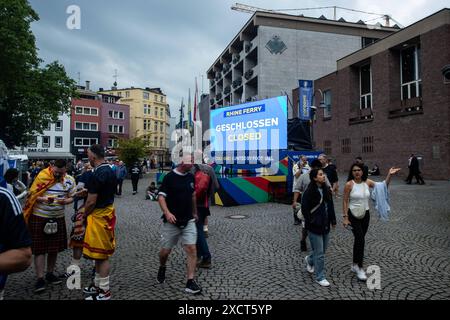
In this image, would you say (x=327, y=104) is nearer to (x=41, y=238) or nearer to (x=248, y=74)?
(x=248, y=74)

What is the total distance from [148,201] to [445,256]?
11.1 m

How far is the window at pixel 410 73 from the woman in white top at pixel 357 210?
22.9 meters

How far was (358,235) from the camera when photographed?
4746mm

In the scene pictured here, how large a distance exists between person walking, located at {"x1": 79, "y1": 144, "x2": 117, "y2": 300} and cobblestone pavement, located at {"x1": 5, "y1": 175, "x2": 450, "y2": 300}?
0.38 meters

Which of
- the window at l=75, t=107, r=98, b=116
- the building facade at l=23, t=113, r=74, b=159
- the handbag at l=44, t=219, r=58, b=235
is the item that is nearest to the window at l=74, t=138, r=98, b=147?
the building facade at l=23, t=113, r=74, b=159

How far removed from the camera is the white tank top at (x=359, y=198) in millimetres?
4820

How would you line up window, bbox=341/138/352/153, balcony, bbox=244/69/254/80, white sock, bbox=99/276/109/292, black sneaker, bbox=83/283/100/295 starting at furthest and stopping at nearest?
balcony, bbox=244/69/254/80
window, bbox=341/138/352/153
black sneaker, bbox=83/283/100/295
white sock, bbox=99/276/109/292

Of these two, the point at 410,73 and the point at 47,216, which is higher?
the point at 410,73

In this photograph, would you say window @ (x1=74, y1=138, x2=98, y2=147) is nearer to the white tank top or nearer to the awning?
the awning

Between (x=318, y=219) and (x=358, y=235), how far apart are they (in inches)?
29.9

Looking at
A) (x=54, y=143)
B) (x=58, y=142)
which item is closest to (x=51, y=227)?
(x=54, y=143)

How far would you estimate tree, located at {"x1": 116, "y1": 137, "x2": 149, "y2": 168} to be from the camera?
30.8m

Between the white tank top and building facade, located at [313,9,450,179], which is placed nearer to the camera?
the white tank top

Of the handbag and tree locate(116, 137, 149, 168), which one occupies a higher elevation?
tree locate(116, 137, 149, 168)
